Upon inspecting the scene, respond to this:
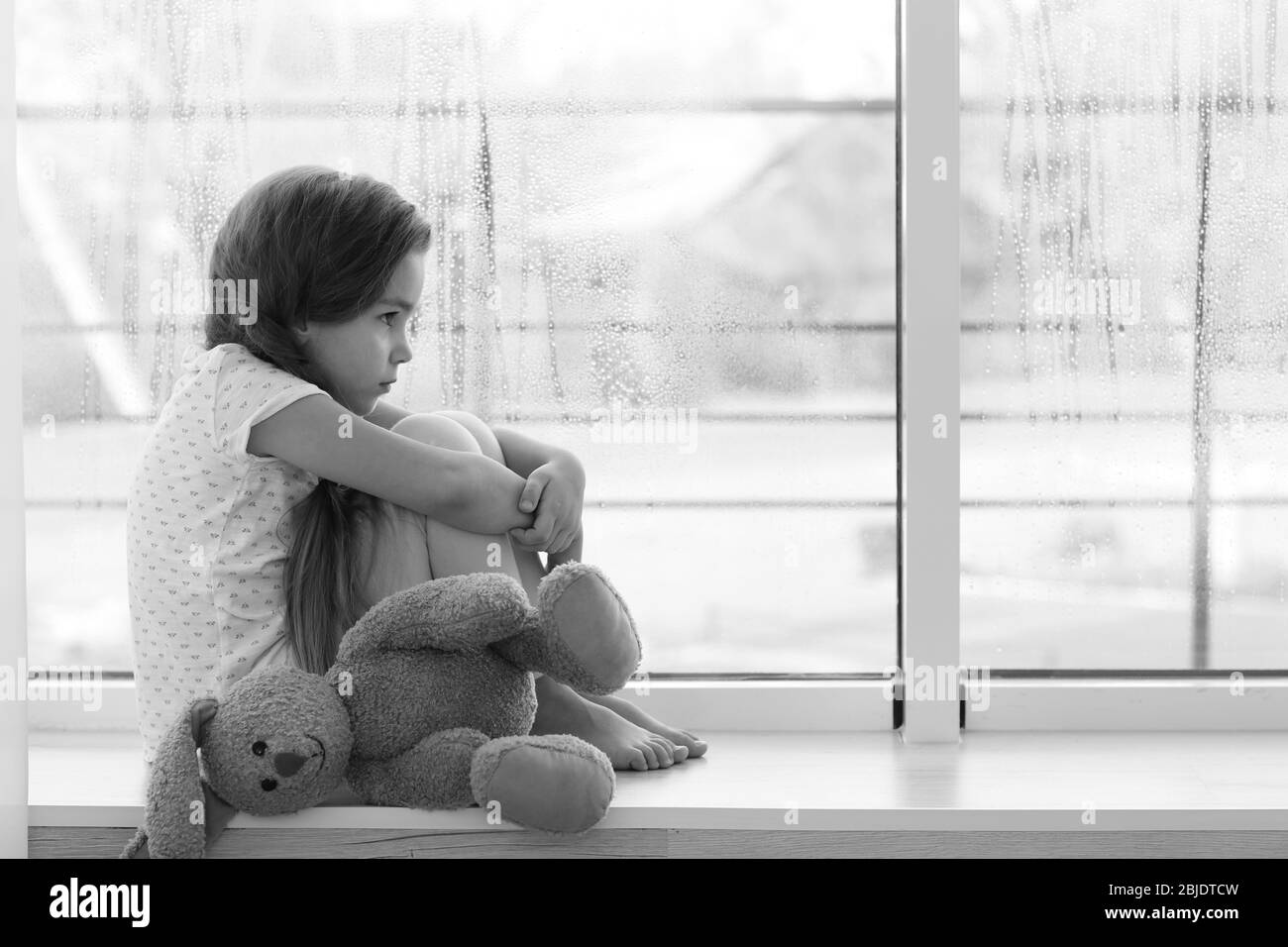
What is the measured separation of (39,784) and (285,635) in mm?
328

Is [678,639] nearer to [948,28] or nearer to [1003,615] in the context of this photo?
[1003,615]

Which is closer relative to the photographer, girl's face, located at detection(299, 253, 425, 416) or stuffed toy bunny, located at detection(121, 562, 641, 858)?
stuffed toy bunny, located at detection(121, 562, 641, 858)

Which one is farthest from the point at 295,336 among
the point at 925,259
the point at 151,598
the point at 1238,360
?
the point at 1238,360

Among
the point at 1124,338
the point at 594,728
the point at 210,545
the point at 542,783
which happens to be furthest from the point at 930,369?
the point at 210,545

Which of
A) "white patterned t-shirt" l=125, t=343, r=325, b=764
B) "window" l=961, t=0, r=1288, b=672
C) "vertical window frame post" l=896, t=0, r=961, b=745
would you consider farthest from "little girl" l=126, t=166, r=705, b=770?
"window" l=961, t=0, r=1288, b=672

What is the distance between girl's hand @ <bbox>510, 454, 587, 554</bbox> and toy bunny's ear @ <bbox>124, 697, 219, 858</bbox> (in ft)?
1.14

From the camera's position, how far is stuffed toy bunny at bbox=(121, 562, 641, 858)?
3.39ft

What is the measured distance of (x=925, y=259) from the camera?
4.51 ft

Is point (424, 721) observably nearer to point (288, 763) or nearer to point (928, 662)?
point (288, 763)

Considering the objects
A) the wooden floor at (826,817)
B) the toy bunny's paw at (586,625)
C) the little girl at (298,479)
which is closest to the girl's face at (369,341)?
the little girl at (298,479)

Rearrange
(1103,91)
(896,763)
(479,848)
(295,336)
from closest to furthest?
(479,848) < (295,336) < (896,763) < (1103,91)

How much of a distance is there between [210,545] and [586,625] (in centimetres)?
37

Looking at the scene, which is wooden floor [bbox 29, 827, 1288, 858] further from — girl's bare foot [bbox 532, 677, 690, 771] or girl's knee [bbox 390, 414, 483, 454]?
girl's knee [bbox 390, 414, 483, 454]

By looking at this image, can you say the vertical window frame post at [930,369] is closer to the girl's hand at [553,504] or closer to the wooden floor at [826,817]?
the wooden floor at [826,817]
